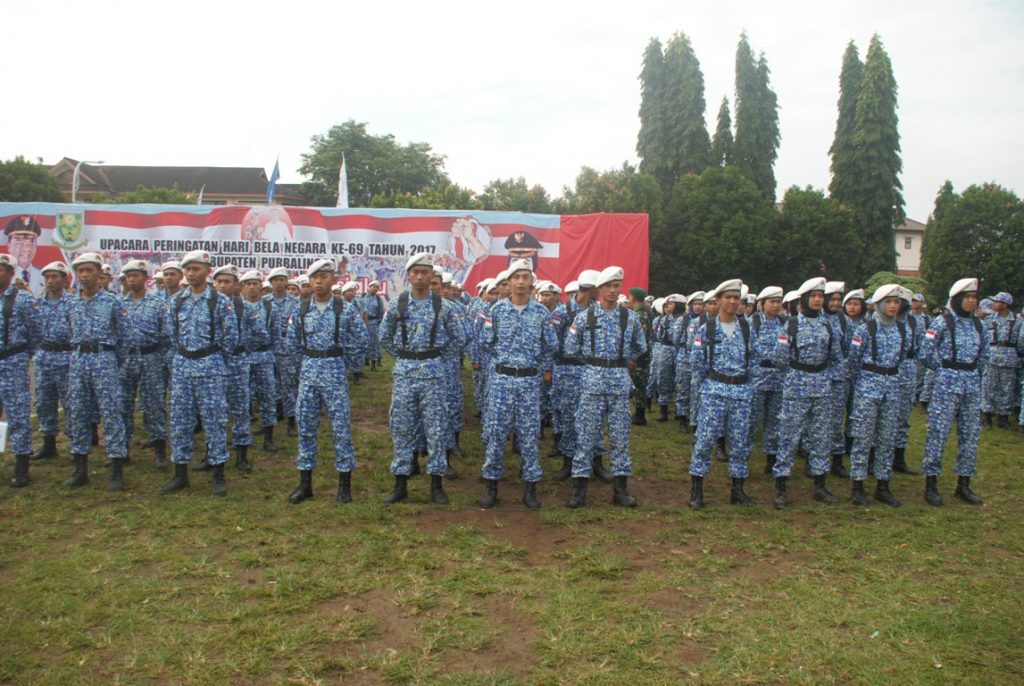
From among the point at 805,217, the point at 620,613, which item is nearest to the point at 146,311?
the point at 620,613

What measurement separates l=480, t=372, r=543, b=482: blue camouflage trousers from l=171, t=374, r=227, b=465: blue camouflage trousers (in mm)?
2707

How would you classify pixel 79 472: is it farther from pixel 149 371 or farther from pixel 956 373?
pixel 956 373

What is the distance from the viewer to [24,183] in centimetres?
3216

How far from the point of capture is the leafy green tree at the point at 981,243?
27922mm

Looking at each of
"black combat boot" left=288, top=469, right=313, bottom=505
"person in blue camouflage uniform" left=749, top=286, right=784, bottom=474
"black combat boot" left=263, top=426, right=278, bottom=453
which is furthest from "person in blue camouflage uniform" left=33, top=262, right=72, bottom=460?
"person in blue camouflage uniform" left=749, top=286, right=784, bottom=474

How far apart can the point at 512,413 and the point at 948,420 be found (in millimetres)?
4606

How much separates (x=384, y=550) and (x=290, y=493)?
1.98m

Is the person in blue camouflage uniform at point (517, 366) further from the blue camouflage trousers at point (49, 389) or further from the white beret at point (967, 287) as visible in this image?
the blue camouflage trousers at point (49, 389)

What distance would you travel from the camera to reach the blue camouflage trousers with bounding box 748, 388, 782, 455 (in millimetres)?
8531

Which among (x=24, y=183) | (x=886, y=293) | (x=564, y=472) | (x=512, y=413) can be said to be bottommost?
(x=564, y=472)

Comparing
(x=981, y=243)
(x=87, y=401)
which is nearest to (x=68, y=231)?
(x=87, y=401)

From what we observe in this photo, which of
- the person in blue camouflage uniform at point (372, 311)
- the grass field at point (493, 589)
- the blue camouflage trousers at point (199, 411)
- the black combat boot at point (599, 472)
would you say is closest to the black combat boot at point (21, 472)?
the grass field at point (493, 589)

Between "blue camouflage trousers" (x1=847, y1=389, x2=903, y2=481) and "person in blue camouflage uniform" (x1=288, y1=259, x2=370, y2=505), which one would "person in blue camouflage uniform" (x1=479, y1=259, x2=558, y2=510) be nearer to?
"person in blue camouflage uniform" (x1=288, y1=259, x2=370, y2=505)

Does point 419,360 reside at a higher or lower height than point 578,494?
higher
